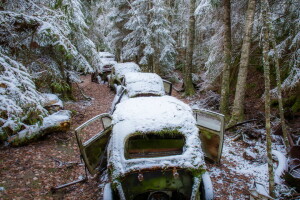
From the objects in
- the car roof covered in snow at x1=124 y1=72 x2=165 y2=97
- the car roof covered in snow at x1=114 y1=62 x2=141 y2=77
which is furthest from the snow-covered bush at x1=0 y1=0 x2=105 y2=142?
the car roof covered in snow at x1=114 y1=62 x2=141 y2=77

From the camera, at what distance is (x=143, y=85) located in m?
8.60

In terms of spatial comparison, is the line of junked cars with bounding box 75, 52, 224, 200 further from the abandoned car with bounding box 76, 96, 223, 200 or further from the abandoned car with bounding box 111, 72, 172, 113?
the abandoned car with bounding box 111, 72, 172, 113

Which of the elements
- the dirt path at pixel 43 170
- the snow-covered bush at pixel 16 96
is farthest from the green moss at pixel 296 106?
the snow-covered bush at pixel 16 96

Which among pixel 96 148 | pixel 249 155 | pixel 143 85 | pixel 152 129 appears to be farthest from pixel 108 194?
pixel 143 85

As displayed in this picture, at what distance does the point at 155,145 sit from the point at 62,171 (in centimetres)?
303

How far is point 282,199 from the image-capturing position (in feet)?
13.5

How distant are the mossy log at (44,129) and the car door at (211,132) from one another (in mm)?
4971

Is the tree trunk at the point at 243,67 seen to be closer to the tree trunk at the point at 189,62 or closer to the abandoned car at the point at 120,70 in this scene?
the tree trunk at the point at 189,62

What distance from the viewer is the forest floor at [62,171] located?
454 cm

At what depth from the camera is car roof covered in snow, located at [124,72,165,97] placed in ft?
27.1

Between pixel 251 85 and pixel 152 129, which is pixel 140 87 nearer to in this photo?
pixel 152 129

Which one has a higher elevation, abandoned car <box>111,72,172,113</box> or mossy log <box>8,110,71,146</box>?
abandoned car <box>111,72,172,113</box>

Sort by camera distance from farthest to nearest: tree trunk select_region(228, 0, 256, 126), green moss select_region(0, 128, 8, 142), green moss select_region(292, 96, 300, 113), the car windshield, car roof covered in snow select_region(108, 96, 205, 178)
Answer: green moss select_region(292, 96, 300, 113) → tree trunk select_region(228, 0, 256, 126) → green moss select_region(0, 128, 8, 142) → the car windshield → car roof covered in snow select_region(108, 96, 205, 178)

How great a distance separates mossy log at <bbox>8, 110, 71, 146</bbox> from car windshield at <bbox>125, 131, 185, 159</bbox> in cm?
389
